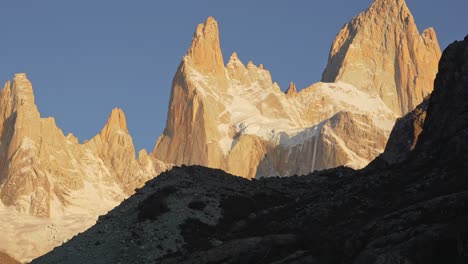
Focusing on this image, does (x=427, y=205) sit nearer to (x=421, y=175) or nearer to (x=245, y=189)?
(x=421, y=175)

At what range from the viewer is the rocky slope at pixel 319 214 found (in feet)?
115

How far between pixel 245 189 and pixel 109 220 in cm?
1026

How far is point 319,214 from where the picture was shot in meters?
49.5

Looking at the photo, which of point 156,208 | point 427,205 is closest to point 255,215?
point 156,208

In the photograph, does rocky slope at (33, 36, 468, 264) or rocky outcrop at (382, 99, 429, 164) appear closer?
rocky slope at (33, 36, 468, 264)

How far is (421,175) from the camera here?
156 ft

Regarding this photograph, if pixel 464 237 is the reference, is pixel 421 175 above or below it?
above

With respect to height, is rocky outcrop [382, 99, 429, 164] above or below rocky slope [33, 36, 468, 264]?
above

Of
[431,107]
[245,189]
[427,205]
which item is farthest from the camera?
[245,189]

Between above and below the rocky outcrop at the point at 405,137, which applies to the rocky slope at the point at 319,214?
below

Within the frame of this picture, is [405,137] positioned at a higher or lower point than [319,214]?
higher

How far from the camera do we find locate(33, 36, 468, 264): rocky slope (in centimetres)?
3516

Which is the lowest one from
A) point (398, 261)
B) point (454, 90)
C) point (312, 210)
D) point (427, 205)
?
point (398, 261)

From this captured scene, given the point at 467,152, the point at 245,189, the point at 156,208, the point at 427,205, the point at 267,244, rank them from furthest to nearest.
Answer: the point at 245,189
the point at 156,208
the point at 467,152
the point at 267,244
the point at 427,205
